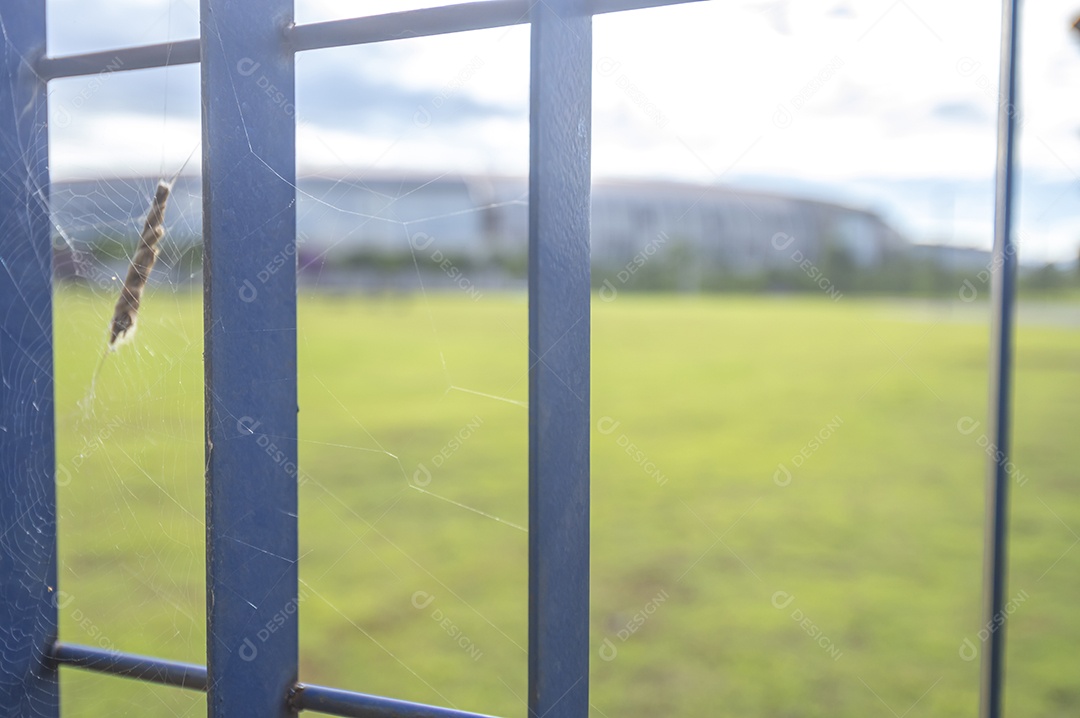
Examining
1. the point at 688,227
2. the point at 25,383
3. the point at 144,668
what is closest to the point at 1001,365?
the point at 144,668

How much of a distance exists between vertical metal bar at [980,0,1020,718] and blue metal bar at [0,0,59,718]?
4.79ft

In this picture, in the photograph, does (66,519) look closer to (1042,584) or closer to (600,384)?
(1042,584)

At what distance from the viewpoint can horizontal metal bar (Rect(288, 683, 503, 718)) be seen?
1042mm

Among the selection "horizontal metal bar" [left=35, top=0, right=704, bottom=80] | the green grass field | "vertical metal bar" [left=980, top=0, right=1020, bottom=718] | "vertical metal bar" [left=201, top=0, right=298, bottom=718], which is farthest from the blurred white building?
"vertical metal bar" [left=980, top=0, right=1020, bottom=718]

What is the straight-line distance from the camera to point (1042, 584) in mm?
7047

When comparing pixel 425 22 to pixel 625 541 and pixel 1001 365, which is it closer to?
pixel 1001 365

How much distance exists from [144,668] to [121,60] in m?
0.94

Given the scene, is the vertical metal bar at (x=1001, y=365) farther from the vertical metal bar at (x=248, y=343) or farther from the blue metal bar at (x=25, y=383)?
the blue metal bar at (x=25, y=383)

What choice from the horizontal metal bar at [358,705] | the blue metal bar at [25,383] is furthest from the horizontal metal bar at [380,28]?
the horizontal metal bar at [358,705]

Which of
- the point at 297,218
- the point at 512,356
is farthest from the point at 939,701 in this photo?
the point at 512,356

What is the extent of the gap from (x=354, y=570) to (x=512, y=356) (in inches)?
570

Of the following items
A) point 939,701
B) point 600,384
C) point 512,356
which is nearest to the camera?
point 939,701

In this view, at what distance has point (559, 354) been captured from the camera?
3.17 ft

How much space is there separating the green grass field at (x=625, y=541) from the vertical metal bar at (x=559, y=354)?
35cm
